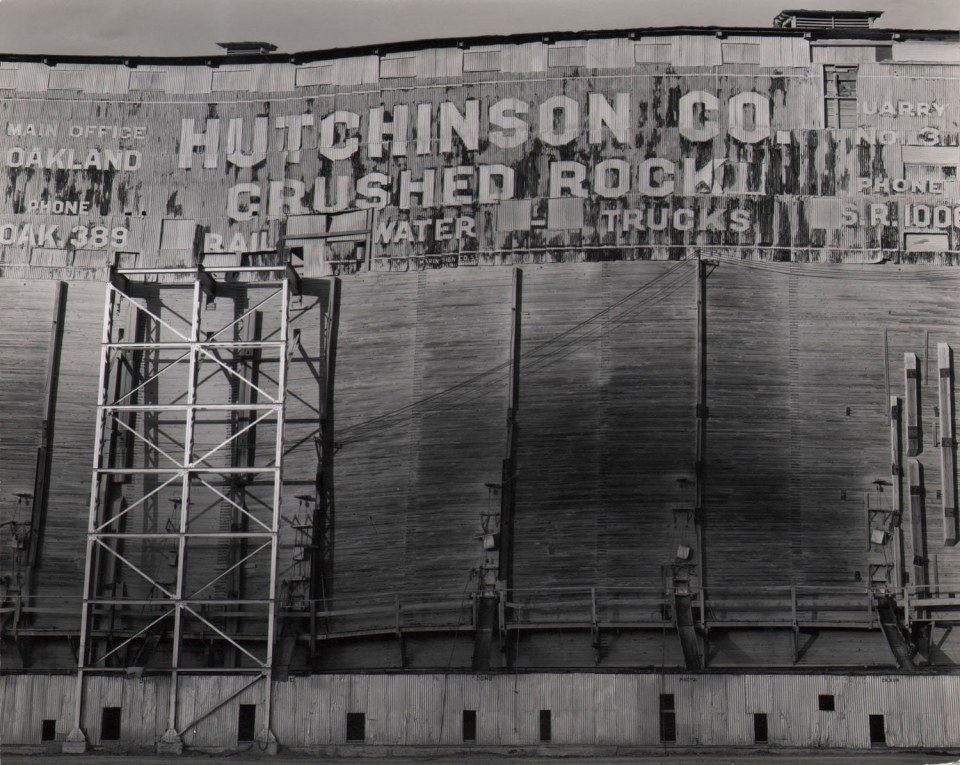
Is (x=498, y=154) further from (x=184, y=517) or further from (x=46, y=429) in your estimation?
(x=46, y=429)

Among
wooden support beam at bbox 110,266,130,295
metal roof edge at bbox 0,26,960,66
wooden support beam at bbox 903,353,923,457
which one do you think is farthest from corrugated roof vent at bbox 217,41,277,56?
wooden support beam at bbox 903,353,923,457

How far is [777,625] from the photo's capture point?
45.1 meters

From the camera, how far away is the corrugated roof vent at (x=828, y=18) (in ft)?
171

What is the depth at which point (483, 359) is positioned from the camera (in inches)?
1908

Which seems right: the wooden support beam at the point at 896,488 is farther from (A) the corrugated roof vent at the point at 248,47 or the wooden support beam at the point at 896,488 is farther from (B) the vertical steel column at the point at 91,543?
(A) the corrugated roof vent at the point at 248,47

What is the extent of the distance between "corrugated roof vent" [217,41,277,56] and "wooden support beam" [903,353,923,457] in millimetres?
29684

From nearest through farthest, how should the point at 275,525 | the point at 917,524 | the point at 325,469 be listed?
the point at 275,525 → the point at 917,524 → the point at 325,469

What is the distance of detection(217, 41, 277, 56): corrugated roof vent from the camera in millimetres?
54562

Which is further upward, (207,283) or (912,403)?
(207,283)

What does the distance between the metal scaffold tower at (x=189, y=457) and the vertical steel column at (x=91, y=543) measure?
12 centimetres

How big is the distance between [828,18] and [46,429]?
3620cm

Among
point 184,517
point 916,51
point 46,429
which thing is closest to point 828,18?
point 916,51

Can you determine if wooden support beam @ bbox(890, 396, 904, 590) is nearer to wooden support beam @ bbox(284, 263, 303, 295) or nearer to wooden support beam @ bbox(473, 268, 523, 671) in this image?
wooden support beam @ bbox(473, 268, 523, 671)

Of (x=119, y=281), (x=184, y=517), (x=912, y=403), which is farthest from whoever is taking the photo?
(x=119, y=281)
